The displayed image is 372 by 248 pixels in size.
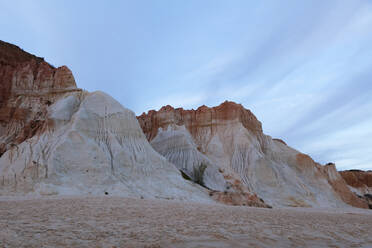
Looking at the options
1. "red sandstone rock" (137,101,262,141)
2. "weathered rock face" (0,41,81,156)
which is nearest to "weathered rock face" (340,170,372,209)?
"red sandstone rock" (137,101,262,141)

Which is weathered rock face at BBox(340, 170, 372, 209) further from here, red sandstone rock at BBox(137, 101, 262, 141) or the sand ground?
the sand ground

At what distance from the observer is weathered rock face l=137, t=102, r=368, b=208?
27.9 meters

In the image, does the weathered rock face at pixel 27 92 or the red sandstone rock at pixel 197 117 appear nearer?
the weathered rock face at pixel 27 92

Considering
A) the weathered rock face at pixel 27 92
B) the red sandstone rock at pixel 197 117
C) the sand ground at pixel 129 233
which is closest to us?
the sand ground at pixel 129 233

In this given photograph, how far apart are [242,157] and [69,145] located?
18833 millimetres

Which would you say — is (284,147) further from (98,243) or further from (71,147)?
(98,243)

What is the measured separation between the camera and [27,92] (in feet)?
78.7

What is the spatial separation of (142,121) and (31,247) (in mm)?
33130

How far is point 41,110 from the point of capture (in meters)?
23.0

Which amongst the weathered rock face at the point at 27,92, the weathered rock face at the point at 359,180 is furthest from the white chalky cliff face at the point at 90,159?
the weathered rock face at the point at 359,180

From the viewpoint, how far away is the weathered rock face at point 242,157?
27.9m

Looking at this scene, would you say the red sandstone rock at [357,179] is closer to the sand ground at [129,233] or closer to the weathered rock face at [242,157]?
the weathered rock face at [242,157]

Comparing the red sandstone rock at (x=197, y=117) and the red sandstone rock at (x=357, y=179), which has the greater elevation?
the red sandstone rock at (x=197, y=117)

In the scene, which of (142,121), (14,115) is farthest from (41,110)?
(142,121)
